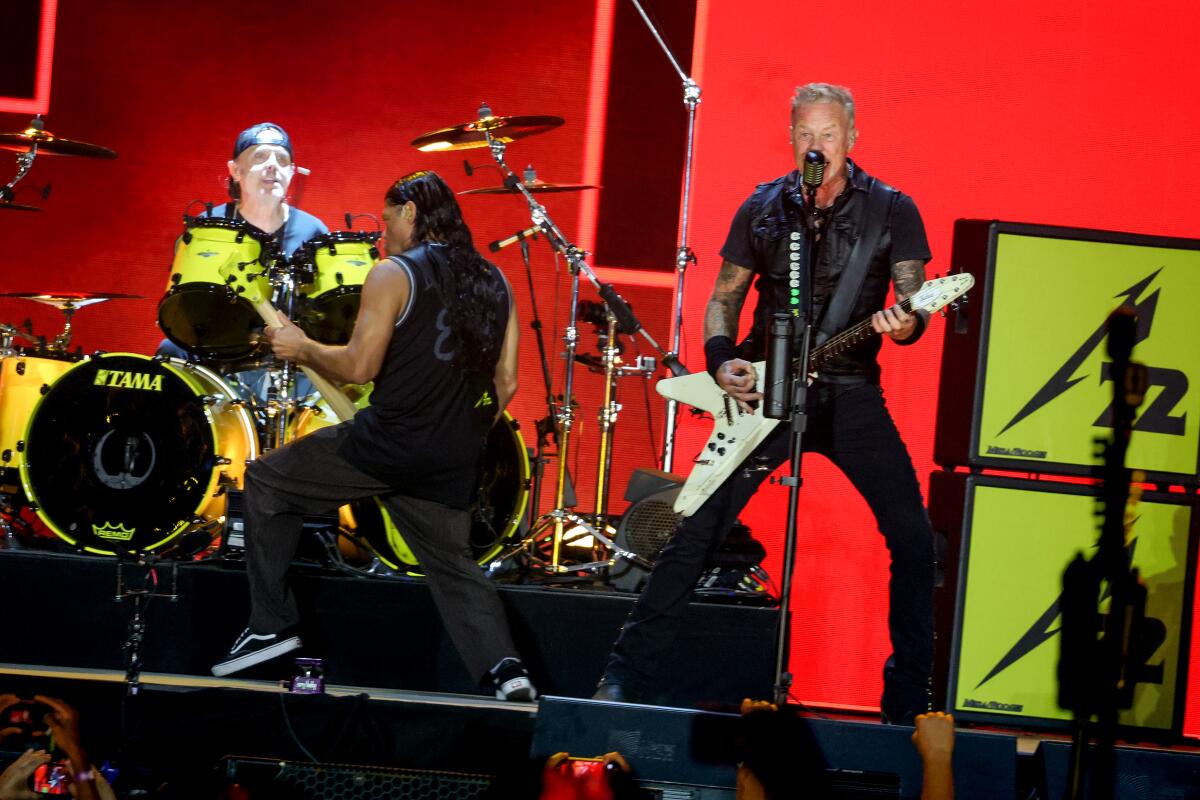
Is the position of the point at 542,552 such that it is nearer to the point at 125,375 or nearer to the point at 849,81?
the point at 125,375

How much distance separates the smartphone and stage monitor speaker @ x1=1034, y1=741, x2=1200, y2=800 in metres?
2.56

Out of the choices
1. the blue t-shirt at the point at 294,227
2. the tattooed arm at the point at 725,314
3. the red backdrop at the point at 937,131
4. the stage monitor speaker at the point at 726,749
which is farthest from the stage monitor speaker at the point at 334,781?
the blue t-shirt at the point at 294,227

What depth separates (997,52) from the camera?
6.01 meters

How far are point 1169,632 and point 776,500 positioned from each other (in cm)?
200

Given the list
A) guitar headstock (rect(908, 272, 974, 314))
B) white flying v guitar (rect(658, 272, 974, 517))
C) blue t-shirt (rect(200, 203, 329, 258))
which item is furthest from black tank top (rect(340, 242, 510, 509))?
blue t-shirt (rect(200, 203, 329, 258))

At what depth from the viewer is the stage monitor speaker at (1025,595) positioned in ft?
14.8

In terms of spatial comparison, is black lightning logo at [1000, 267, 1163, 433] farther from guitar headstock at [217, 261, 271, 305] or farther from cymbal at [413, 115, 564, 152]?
guitar headstock at [217, 261, 271, 305]

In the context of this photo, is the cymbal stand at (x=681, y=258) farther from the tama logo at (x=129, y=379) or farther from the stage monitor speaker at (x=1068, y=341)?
the tama logo at (x=129, y=379)

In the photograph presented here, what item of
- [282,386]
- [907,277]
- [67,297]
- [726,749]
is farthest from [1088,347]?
[67,297]

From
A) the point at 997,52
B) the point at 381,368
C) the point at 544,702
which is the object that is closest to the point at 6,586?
the point at 381,368

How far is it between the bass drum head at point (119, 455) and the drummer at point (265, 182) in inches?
55.2

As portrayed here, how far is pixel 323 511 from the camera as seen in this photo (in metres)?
4.64

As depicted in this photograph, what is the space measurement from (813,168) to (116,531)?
3311 mm

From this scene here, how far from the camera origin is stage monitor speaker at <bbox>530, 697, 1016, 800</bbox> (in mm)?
3387
